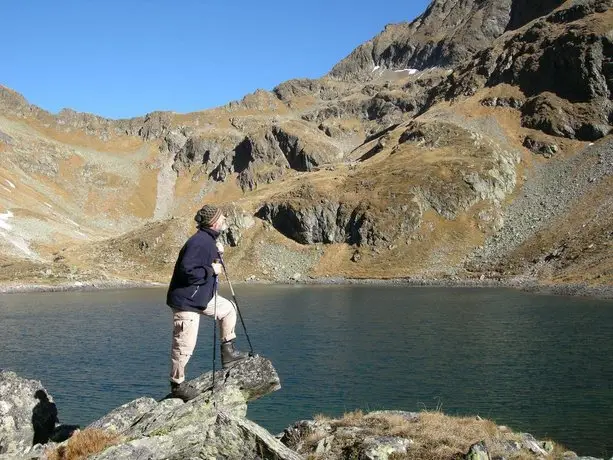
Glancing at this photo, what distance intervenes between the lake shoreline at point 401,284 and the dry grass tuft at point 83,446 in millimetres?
76653

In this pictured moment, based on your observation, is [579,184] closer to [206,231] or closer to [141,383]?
[141,383]

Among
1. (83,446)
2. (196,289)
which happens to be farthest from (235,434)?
(83,446)

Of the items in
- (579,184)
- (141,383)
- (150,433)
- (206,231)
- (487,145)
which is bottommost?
(141,383)

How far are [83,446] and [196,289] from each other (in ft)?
13.8

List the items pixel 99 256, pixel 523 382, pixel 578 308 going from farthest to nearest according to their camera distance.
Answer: pixel 99 256 < pixel 578 308 < pixel 523 382

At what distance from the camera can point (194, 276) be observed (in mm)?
11859

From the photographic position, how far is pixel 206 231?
12.3 meters

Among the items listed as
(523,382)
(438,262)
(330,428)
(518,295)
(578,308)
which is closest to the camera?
(330,428)

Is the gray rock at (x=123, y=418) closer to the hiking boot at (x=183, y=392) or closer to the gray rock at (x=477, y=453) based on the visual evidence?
the hiking boot at (x=183, y=392)

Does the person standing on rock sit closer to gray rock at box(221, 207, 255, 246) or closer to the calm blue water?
the calm blue water

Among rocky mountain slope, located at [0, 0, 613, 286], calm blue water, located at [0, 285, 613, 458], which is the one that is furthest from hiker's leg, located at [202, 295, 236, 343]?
rocky mountain slope, located at [0, 0, 613, 286]

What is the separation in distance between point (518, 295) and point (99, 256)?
345ft

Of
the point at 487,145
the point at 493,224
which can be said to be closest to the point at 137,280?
the point at 493,224

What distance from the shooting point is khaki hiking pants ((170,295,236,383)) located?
11961 millimetres
